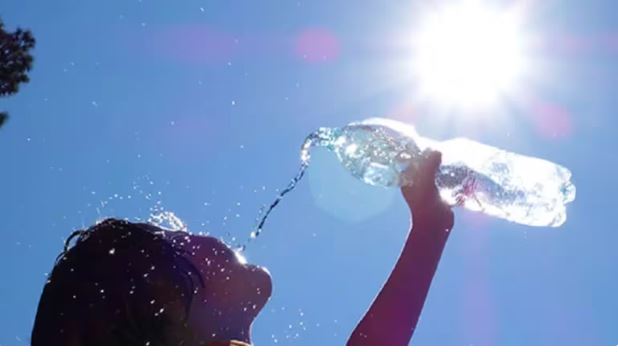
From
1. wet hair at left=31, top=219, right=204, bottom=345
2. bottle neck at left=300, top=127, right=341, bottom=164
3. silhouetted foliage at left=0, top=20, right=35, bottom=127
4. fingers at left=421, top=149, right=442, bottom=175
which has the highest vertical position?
silhouetted foliage at left=0, top=20, right=35, bottom=127

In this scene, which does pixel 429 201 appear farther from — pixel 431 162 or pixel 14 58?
pixel 14 58

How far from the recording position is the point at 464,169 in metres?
4.52

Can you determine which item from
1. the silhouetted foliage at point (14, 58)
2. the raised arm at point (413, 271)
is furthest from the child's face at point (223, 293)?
the silhouetted foliage at point (14, 58)

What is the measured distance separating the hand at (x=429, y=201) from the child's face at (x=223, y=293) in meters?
0.73

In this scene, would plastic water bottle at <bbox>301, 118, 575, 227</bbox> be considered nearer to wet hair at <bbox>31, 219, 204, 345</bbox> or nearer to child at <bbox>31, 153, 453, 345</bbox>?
child at <bbox>31, 153, 453, 345</bbox>

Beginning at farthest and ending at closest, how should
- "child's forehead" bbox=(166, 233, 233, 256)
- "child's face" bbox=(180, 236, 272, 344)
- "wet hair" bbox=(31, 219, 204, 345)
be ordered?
"child's forehead" bbox=(166, 233, 233, 256) < "child's face" bbox=(180, 236, 272, 344) < "wet hair" bbox=(31, 219, 204, 345)

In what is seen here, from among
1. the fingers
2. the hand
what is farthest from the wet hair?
the fingers

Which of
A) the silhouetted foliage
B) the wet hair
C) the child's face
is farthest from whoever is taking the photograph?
the silhouetted foliage

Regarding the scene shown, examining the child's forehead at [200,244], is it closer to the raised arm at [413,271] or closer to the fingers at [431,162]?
the raised arm at [413,271]

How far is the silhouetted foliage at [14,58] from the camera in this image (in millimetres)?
10828

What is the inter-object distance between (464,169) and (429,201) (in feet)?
4.27

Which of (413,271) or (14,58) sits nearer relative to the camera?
(413,271)

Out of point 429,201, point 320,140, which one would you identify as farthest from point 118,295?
point 320,140

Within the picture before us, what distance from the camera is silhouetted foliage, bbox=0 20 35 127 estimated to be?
10828 millimetres
